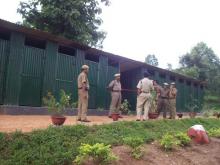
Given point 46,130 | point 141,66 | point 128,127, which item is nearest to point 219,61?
point 141,66

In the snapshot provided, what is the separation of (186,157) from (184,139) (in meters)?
1.08

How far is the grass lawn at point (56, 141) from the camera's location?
676cm

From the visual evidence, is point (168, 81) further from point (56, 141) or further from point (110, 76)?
point (56, 141)

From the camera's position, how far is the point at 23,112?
14.6 metres

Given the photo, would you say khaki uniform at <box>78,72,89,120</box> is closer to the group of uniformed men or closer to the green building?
the group of uniformed men

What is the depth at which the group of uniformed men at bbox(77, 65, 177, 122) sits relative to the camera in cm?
1170

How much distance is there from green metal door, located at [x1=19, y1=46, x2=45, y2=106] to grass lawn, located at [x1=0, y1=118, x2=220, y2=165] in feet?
19.3

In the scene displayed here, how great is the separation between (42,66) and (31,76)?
747 millimetres

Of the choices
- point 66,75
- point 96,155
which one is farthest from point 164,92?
point 96,155

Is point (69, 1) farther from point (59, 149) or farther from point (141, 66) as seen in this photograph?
point (59, 149)

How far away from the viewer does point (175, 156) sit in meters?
8.65

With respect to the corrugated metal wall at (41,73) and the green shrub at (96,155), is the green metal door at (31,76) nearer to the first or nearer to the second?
the corrugated metal wall at (41,73)

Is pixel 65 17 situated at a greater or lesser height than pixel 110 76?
greater

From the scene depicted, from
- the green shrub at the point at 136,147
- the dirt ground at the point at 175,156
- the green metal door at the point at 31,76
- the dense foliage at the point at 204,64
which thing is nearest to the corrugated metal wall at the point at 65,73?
the green metal door at the point at 31,76
